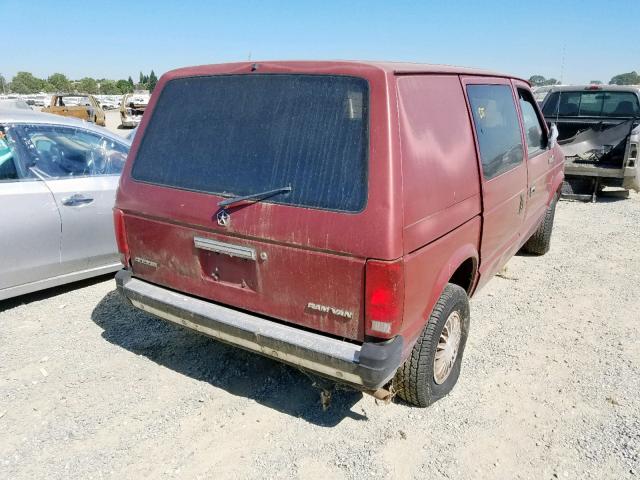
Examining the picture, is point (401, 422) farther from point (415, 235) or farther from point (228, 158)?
point (228, 158)

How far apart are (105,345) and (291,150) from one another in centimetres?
224

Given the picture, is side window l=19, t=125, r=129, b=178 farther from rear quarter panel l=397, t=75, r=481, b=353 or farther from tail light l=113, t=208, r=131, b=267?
rear quarter panel l=397, t=75, r=481, b=353

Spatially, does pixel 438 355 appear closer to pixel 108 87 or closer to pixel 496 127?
pixel 496 127

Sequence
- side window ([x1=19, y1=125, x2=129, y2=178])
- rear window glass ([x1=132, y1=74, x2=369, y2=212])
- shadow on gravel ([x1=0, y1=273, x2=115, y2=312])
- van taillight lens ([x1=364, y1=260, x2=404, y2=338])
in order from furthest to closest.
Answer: shadow on gravel ([x1=0, y1=273, x2=115, y2=312])
side window ([x1=19, y1=125, x2=129, y2=178])
rear window glass ([x1=132, y1=74, x2=369, y2=212])
van taillight lens ([x1=364, y1=260, x2=404, y2=338])

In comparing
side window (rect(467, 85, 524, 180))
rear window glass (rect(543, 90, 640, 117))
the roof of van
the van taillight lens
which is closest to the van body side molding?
the van taillight lens

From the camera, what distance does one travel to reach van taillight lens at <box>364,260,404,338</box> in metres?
2.17

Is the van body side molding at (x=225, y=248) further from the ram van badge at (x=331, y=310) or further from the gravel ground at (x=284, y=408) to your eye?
the gravel ground at (x=284, y=408)

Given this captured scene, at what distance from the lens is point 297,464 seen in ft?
8.23

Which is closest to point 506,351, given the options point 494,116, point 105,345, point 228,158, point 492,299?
point 492,299

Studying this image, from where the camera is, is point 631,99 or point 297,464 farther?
point 631,99

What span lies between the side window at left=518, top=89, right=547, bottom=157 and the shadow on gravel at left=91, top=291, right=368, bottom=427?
2.60 meters

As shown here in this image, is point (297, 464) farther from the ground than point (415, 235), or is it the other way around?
point (415, 235)

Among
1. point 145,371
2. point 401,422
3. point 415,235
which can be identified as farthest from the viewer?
point 145,371

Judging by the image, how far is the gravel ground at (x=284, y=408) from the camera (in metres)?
2.52
